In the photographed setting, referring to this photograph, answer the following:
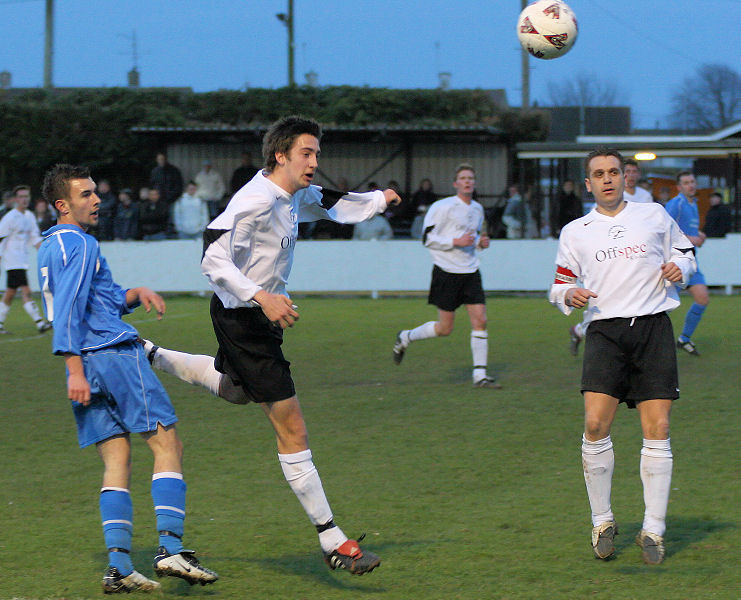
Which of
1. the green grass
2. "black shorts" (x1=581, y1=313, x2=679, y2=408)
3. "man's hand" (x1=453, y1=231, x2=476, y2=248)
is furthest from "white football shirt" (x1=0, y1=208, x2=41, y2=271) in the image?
"black shorts" (x1=581, y1=313, x2=679, y2=408)

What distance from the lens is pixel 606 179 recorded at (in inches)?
219

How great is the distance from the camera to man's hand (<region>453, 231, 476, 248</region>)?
10.9 metres

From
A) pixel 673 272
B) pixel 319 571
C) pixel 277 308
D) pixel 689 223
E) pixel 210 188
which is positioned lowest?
pixel 319 571

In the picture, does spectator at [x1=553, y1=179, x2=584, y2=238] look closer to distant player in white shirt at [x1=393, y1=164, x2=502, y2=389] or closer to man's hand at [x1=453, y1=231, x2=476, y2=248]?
distant player in white shirt at [x1=393, y1=164, x2=502, y2=389]

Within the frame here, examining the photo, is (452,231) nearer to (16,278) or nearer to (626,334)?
(626,334)

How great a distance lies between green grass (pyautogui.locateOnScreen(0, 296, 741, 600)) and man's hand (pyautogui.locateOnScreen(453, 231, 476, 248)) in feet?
4.73

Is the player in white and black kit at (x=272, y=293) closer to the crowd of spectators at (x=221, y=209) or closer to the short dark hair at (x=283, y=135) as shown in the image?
the short dark hair at (x=283, y=135)

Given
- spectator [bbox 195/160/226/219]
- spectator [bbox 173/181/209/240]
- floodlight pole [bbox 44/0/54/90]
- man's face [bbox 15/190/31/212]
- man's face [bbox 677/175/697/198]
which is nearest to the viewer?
man's face [bbox 677/175/697/198]

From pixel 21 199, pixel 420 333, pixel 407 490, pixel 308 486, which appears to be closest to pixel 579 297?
pixel 308 486

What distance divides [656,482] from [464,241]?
5784 millimetres

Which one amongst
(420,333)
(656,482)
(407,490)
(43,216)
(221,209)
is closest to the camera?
(656,482)

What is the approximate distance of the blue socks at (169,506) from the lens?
4902 mm

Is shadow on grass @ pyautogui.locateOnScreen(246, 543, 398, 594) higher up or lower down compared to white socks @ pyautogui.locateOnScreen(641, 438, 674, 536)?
lower down

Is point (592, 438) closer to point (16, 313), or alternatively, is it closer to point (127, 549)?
point (127, 549)
